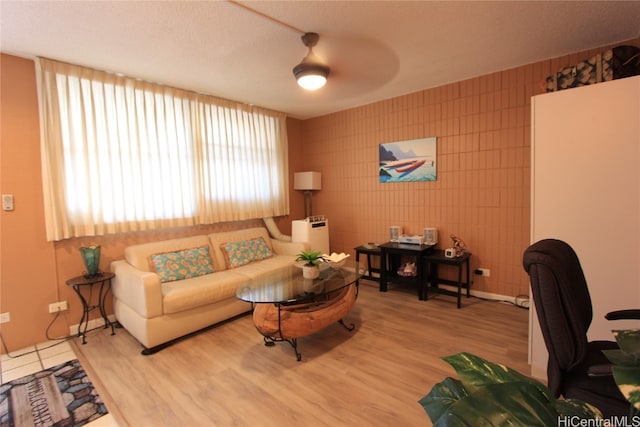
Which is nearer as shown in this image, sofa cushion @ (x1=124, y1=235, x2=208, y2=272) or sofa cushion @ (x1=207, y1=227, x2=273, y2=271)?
sofa cushion @ (x1=124, y1=235, x2=208, y2=272)

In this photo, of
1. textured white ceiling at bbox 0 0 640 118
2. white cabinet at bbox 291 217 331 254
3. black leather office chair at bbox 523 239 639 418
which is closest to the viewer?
black leather office chair at bbox 523 239 639 418

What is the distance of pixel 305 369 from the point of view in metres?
2.27

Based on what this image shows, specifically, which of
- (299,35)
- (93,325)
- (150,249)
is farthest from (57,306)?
(299,35)

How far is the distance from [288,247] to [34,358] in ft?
8.84

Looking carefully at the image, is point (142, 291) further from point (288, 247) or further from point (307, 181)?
point (307, 181)

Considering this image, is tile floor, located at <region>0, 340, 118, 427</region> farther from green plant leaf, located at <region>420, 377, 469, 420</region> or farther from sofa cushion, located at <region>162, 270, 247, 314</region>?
green plant leaf, located at <region>420, 377, 469, 420</region>

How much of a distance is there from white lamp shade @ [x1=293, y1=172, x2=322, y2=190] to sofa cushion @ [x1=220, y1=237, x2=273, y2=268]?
4.28ft

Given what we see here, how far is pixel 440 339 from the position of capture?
2654 mm

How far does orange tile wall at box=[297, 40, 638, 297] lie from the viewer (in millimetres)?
3232

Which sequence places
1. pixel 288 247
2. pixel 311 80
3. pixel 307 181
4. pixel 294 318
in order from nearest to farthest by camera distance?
pixel 294 318
pixel 311 80
pixel 288 247
pixel 307 181

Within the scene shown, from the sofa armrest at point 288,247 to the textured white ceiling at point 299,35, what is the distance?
6.87 feet

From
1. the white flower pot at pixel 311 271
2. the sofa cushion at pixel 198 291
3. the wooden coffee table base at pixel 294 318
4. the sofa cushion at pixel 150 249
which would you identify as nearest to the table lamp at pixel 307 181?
the sofa cushion at pixel 150 249

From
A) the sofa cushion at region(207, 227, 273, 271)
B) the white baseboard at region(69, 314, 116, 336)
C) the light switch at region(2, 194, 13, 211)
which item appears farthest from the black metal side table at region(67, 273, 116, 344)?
the sofa cushion at region(207, 227, 273, 271)

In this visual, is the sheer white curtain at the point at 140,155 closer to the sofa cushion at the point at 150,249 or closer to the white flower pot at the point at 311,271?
the sofa cushion at the point at 150,249
